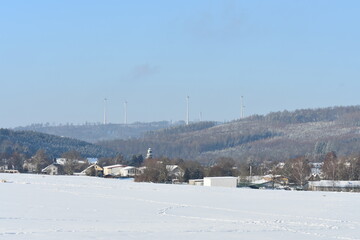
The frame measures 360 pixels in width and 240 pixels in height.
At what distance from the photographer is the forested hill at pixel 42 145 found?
161 m

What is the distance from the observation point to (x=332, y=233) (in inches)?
961

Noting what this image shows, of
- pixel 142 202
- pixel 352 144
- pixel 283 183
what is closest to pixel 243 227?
pixel 142 202

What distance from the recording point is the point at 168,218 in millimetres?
27891

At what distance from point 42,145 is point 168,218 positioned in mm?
152905

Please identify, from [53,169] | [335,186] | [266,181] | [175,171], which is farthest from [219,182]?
[53,169]

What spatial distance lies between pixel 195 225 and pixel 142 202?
10.8 m

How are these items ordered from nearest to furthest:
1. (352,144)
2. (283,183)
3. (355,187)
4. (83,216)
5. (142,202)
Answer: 1. (83,216)
2. (142,202)
3. (355,187)
4. (283,183)
5. (352,144)

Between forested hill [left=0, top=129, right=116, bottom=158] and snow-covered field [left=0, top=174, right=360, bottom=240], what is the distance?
121m

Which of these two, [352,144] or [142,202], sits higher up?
[352,144]

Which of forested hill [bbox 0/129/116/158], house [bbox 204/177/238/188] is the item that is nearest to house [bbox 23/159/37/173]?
forested hill [bbox 0/129/116/158]

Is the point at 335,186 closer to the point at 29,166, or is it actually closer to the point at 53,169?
the point at 53,169

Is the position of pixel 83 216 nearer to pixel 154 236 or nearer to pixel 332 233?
pixel 154 236

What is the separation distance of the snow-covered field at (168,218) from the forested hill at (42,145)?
120902mm

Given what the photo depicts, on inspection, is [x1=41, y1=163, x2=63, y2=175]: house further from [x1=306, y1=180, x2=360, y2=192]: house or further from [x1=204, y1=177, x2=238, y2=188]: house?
[x1=306, y1=180, x2=360, y2=192]: house
